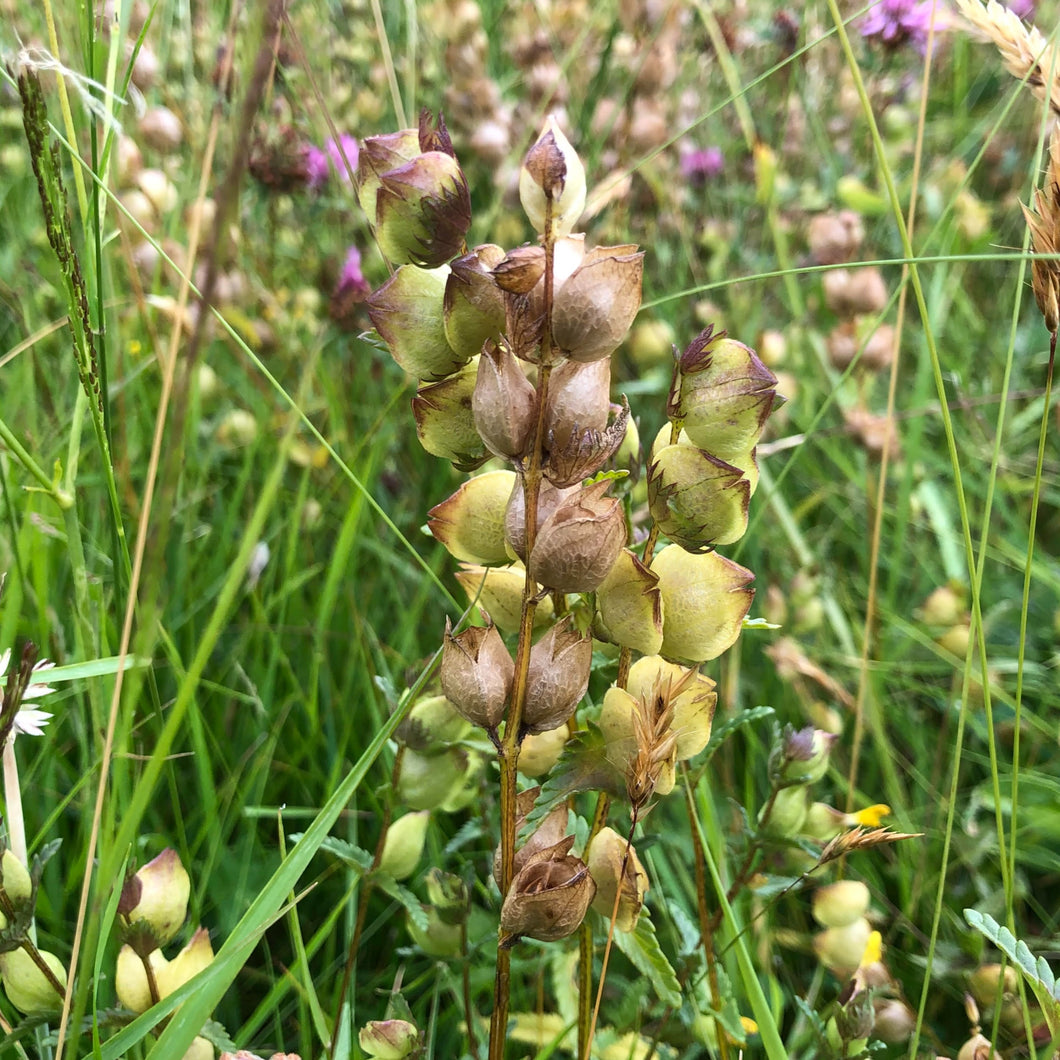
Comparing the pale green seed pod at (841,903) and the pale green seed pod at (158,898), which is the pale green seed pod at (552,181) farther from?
the pale green seed pod at (841,903)

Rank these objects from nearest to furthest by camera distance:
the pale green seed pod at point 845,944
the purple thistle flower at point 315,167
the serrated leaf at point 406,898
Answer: the serrated leaf at point 406,898 < the pale green seed pod at point 845,944 < the purple thistle flower at point 315,167

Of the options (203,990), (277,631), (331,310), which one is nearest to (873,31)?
(331,310)

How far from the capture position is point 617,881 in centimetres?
48

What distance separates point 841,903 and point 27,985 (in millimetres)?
505

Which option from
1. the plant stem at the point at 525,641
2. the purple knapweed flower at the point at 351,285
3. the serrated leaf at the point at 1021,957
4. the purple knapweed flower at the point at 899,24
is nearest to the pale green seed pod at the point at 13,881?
the plant stem at the point at 525,641

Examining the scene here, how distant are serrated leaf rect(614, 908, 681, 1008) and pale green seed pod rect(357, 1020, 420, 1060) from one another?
0.12 metres

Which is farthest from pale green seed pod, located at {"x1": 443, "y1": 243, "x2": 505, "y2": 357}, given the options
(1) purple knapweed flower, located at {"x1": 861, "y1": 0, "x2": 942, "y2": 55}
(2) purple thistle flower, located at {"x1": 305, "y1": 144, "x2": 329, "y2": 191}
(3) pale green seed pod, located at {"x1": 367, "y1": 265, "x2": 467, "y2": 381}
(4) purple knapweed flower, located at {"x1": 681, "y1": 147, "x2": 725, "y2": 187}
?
(4) purple knapweed flower, located at {"x1": 681, "y1": 147, "x2": 725, "y2": 187}

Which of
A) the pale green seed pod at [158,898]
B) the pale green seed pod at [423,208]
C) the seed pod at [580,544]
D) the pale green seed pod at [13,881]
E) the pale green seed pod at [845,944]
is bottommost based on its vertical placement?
the pale green seed pod at [845,944]

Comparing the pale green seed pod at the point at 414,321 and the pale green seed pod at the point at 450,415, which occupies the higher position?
the pale green seed pod at the point at 414,321

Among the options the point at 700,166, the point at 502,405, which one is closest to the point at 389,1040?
the point at 502,405

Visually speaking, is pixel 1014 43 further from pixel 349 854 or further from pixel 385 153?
pixel 349 854

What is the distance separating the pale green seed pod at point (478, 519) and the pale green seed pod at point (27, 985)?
304 millimetres

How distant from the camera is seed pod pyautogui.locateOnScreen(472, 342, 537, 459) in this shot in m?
0.41

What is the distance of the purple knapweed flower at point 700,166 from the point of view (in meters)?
1.76
